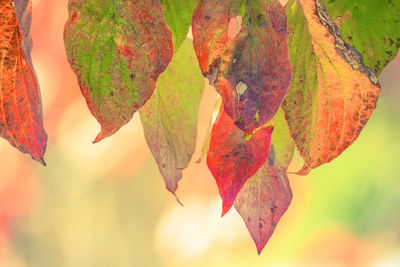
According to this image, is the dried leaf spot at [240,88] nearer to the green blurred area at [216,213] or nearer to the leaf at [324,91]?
the leaf at [324,91]

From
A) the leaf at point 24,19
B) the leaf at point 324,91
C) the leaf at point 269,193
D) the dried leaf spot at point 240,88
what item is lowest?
the leaf at point 269,193

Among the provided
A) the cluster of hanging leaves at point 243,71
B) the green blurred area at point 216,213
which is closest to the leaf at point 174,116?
the cluster of hanging leaves at point 243,71

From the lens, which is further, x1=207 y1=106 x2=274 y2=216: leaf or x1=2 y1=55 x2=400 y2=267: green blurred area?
x1=2 y1=55 x2=400 y2=267: green blurred area

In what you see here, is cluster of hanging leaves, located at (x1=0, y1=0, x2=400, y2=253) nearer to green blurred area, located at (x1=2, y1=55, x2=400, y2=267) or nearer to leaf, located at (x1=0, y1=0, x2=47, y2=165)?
leaf, located at (x1=0, y1=0, x2=47, y2=165)

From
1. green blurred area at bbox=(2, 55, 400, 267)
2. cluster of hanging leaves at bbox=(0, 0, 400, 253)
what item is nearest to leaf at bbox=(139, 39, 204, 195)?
cluster of hanging leaves at bbox=(0, 0, 400, 253)

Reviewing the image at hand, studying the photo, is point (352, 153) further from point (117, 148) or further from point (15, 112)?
point (15, 112)

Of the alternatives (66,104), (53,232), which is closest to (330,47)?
(66,104)
